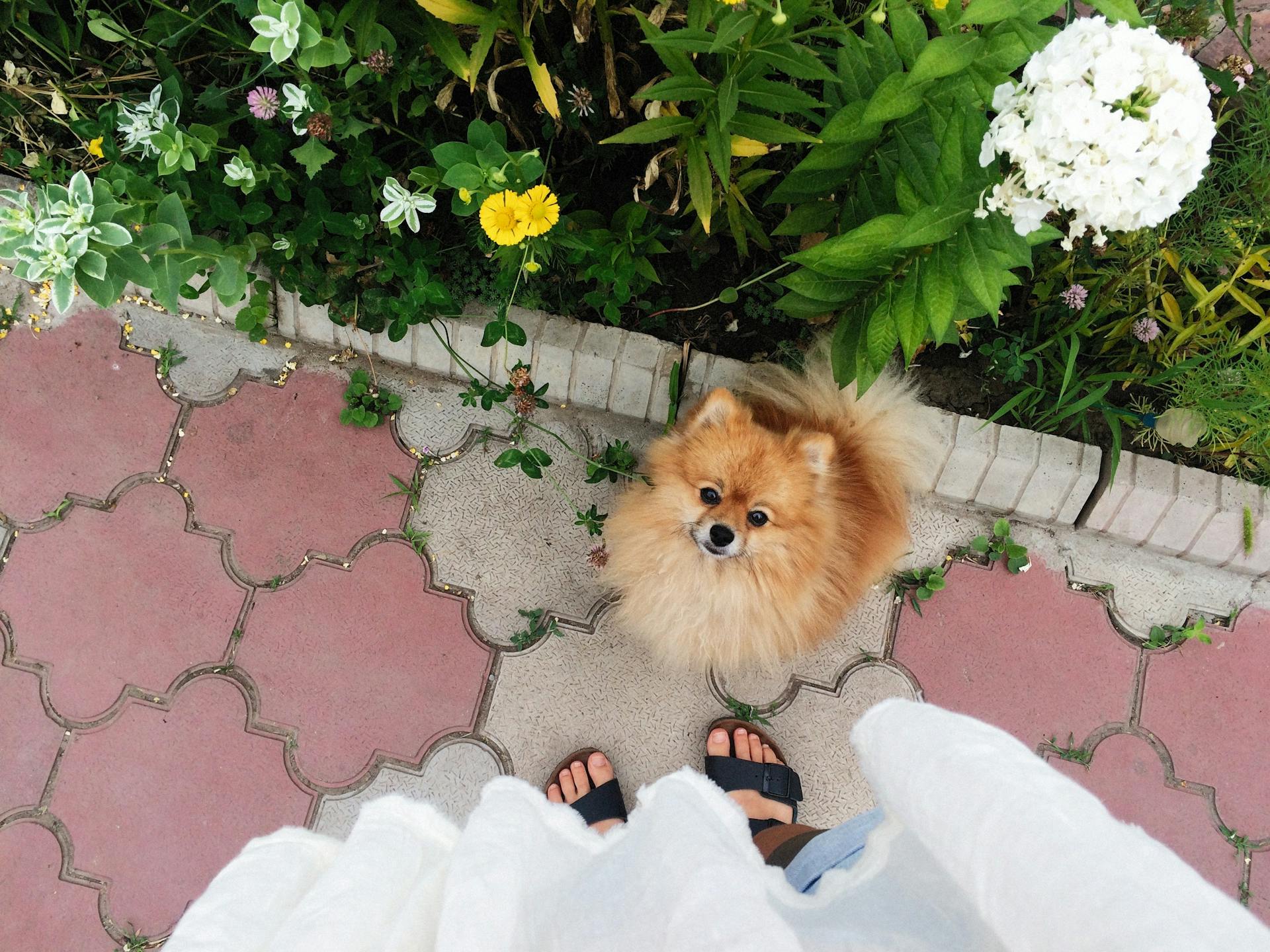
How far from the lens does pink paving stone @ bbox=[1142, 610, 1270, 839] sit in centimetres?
201

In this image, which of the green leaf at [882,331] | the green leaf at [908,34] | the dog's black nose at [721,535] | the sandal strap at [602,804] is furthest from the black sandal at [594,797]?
the green leaf at [908,34]

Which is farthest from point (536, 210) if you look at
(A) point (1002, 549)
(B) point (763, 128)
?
(A) point (1002, 549)

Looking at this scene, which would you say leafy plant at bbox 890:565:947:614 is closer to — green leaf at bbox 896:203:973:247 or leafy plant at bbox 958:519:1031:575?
leafy plant at bbox 958:519:1031:575

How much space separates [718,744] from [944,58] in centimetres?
162

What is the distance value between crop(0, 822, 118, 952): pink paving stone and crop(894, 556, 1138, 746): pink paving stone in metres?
2.17

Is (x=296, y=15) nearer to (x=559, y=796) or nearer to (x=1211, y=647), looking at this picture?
(x=559, y=796)

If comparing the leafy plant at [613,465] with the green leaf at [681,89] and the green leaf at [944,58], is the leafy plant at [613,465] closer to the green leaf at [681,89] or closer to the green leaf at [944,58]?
the green leaf at [681,89]

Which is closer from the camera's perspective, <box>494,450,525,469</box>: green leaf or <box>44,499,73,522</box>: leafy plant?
<box>494,450,525,469</box>: green leaf

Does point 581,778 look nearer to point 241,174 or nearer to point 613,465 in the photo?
point 613,465

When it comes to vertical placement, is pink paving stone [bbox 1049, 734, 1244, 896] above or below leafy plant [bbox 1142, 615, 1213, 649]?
below

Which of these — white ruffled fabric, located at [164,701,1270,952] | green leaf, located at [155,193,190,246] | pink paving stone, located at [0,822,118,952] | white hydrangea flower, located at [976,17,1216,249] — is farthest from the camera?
pink paving stone, located at [0,822,118,952]

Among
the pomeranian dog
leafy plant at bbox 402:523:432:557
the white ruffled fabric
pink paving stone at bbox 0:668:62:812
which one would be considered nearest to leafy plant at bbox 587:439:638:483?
the pomeranian dog

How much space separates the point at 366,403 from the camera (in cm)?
215

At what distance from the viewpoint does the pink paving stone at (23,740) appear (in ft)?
6.48
